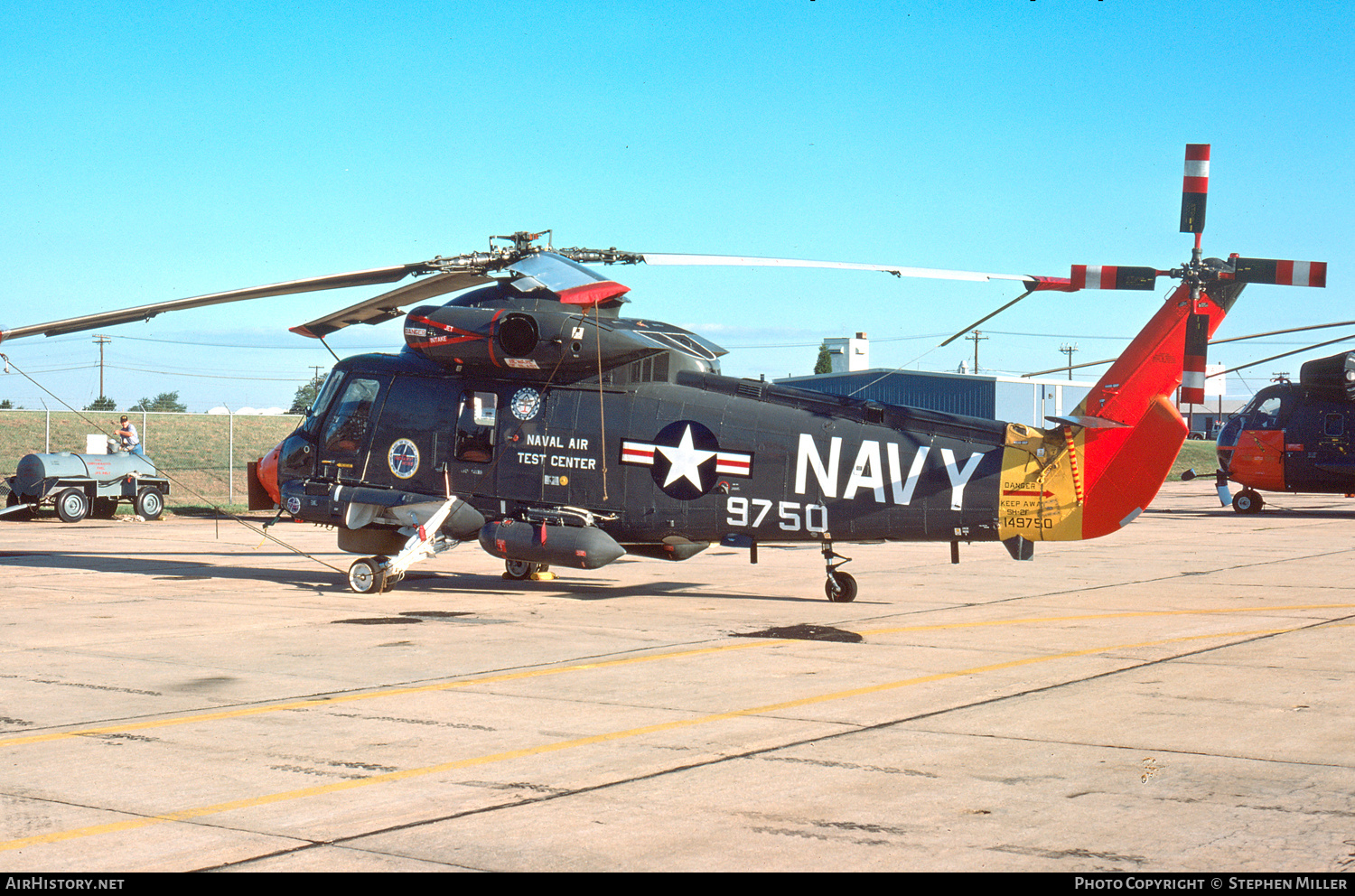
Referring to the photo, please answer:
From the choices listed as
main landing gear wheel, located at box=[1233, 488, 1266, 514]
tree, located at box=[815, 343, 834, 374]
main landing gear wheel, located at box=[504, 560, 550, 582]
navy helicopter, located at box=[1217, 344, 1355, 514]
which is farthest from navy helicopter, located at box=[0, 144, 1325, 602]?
tree, located at box=[815, 343, 834, 374]

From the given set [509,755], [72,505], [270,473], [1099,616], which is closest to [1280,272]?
[1099,616]

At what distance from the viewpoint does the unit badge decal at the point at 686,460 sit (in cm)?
1516

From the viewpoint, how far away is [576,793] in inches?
266

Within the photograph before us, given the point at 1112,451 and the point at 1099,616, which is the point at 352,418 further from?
the point at 1099,616

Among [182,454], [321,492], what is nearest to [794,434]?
[321,492]

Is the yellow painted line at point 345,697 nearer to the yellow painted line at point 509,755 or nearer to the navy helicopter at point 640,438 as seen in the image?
the yellow painted line at point 509,755

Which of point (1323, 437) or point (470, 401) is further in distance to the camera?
point (1323, 437)

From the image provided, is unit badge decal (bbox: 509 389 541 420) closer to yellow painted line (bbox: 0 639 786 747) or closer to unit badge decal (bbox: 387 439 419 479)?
unit badge decal (bbox: 387 439 419 479)

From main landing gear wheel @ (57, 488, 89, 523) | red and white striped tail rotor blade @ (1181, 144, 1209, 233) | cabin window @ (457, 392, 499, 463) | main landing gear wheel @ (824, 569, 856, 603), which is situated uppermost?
red and white striped tail rotor blade @ (1181, 144, 1209, 233)

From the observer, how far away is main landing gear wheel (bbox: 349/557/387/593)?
16.4 meters

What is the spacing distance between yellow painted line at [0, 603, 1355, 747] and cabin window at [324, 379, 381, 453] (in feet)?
23.5
